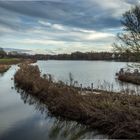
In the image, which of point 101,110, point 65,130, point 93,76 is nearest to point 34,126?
point 65,130

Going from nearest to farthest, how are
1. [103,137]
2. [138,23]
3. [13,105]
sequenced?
1. [103,137]
2. [13,105]
3. [138,23]

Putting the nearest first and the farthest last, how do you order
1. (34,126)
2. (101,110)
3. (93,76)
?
(101,110), (34,126), (93,76)

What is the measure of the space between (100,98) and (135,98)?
4.78ft

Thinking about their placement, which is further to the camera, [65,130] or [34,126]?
[34,126]

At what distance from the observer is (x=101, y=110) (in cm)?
1193

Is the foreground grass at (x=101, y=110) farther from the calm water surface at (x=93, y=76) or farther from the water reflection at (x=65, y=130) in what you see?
the calm water surface at (x=93, y=76)

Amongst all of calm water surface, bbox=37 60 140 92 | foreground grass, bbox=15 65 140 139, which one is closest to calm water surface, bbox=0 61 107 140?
foreground grass, bbox=15 65 140 139

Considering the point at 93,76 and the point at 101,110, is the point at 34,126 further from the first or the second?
the point at 93,76

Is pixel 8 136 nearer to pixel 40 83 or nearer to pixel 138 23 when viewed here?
pixel 40 83

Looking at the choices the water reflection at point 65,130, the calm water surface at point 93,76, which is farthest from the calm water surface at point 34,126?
the calm water surface at point 93,76

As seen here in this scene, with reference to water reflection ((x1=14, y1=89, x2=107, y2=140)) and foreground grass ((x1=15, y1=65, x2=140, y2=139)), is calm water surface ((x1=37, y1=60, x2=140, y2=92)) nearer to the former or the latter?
foreground grass ((x1=15, y1=65, x2=140, y2=139))

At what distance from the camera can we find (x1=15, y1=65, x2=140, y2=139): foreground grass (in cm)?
1021

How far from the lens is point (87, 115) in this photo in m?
12.4

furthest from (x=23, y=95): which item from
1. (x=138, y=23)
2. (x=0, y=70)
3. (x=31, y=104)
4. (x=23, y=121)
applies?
(x=0, y=70)
